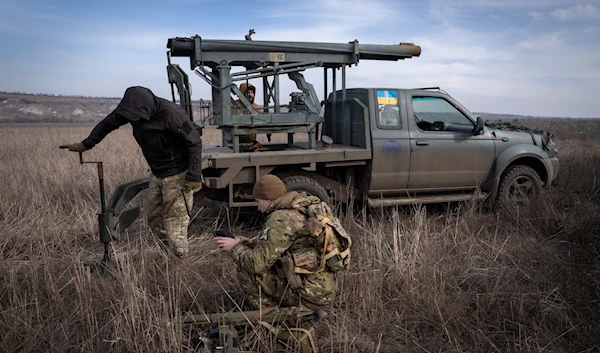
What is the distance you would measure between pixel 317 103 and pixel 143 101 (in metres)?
2.44

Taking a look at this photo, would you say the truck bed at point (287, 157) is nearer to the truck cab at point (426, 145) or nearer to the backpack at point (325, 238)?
the truck cab at point (426, 145)

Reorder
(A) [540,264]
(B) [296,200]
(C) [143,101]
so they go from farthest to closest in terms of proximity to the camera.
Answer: (A) [540,264]
(C) [143,101]
(B) [296,200]

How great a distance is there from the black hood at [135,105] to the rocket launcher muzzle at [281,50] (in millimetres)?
1389

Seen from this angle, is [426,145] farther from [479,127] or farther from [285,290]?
[285,290]

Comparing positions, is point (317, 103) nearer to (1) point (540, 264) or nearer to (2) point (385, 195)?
(2) point (385, 195)

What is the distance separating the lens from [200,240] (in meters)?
5.02

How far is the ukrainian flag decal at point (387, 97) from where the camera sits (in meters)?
5.84

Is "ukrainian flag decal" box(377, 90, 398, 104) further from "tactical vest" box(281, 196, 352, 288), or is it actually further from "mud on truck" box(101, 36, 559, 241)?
"tactical vest" box(281, 196, 352, 288)

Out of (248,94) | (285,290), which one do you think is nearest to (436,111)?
(248,94)

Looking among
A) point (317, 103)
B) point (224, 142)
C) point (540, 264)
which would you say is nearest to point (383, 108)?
point (317, 103)

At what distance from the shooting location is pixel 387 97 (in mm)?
5883

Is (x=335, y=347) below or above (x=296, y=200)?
below

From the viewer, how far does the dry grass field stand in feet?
9.87

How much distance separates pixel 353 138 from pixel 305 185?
1012 mm
